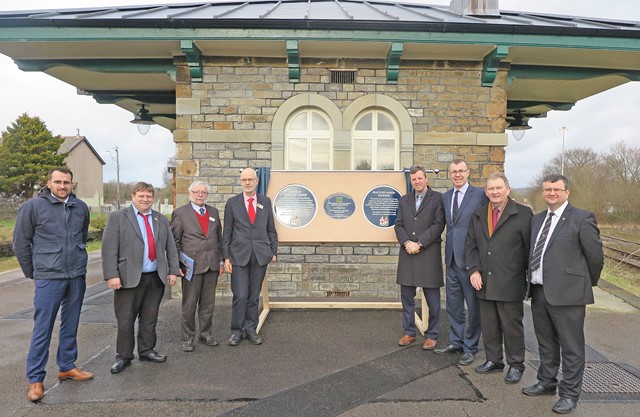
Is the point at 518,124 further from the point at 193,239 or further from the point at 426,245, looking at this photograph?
the point at 193,239

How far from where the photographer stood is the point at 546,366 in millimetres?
3580

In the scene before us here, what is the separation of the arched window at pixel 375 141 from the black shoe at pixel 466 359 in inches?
138

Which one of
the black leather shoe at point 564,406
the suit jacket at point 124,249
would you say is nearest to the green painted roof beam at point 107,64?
the suit jacket at point 124,249

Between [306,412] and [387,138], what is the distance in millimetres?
4865

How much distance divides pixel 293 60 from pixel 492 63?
3.26 metres

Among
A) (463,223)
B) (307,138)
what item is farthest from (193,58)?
(463,223)

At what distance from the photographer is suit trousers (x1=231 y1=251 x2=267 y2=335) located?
15.6ft

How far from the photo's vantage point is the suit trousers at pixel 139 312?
3980 mm

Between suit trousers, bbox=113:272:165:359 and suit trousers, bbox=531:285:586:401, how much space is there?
376 centimetres

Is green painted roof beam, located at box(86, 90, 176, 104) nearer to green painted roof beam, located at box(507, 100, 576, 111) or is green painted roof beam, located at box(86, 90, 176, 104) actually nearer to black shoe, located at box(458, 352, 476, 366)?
black shoe, located at box(458, 352, 476, 366)

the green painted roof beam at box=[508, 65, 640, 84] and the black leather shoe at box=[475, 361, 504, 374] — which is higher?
the green painted roof beam at box=[508, 65, 640, 84]

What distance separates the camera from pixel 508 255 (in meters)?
3.77

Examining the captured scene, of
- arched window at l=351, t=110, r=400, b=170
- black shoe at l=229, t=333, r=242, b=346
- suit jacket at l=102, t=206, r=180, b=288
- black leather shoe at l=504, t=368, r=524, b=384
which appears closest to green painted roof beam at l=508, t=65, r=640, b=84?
arched window at l=351, t=110, r=400, b=170

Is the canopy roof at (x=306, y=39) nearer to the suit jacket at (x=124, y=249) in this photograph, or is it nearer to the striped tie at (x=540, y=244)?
the suit jacket at (x=124, y=249)
